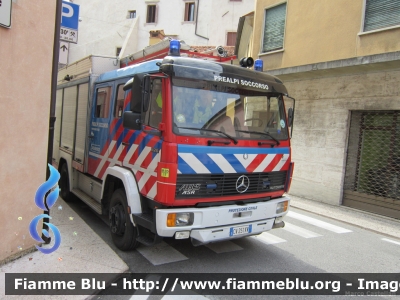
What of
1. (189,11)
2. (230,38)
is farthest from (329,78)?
(189,11)

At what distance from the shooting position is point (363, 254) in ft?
17.8

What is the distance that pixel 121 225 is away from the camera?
15.3ft

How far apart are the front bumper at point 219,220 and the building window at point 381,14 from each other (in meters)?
6.24

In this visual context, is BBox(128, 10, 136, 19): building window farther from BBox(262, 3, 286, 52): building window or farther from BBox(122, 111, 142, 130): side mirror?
BBox(122, 111, 142, 130): side mirror

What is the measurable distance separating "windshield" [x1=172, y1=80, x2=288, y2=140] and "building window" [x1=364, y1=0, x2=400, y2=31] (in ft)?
16.6

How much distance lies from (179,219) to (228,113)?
1479 mm

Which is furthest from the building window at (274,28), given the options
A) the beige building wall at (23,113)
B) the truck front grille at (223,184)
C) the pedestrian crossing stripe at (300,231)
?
the beige building wall at (23,113)

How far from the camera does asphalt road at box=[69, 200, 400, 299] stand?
14.4ft

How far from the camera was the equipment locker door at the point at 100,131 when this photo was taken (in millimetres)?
5414

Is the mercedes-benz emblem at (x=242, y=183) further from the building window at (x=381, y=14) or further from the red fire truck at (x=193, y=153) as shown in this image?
the building window at (x=381, y=14)

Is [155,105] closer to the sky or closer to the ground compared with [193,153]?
closer to the sky

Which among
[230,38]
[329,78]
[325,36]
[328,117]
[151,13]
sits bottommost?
[328,117]

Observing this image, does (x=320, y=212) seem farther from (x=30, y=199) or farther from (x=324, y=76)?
(x=30, y=199)

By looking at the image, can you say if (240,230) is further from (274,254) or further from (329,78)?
(329,78)
